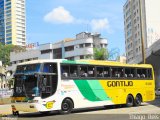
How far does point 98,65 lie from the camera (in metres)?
25.2

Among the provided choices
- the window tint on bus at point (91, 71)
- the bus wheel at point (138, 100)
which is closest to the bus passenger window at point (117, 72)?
the window tint on bus at point (91, 71)

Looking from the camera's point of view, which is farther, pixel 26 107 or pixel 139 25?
pixel 139 25

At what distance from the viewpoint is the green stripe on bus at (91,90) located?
78.6 ft

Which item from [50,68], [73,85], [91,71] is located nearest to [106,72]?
[91,71]

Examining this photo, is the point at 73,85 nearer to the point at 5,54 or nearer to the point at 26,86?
the point at 26,86

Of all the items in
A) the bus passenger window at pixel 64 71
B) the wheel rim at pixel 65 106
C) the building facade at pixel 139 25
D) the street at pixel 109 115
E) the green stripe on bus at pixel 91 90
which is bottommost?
the street at pixel 109 115

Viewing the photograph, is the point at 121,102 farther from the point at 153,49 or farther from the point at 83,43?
the point at 83,43

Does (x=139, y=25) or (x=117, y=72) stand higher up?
(x=139, y=25)

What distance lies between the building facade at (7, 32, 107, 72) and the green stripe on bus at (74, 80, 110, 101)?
7455cm

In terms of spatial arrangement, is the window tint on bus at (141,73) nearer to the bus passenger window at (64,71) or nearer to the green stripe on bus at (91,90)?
the green stripe on bus at (91,90)

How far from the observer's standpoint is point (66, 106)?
22859 mm

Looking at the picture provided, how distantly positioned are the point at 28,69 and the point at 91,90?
4.45m

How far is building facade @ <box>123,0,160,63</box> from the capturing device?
114688 mm

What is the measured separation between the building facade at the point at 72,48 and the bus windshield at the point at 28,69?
7735 centimetres
